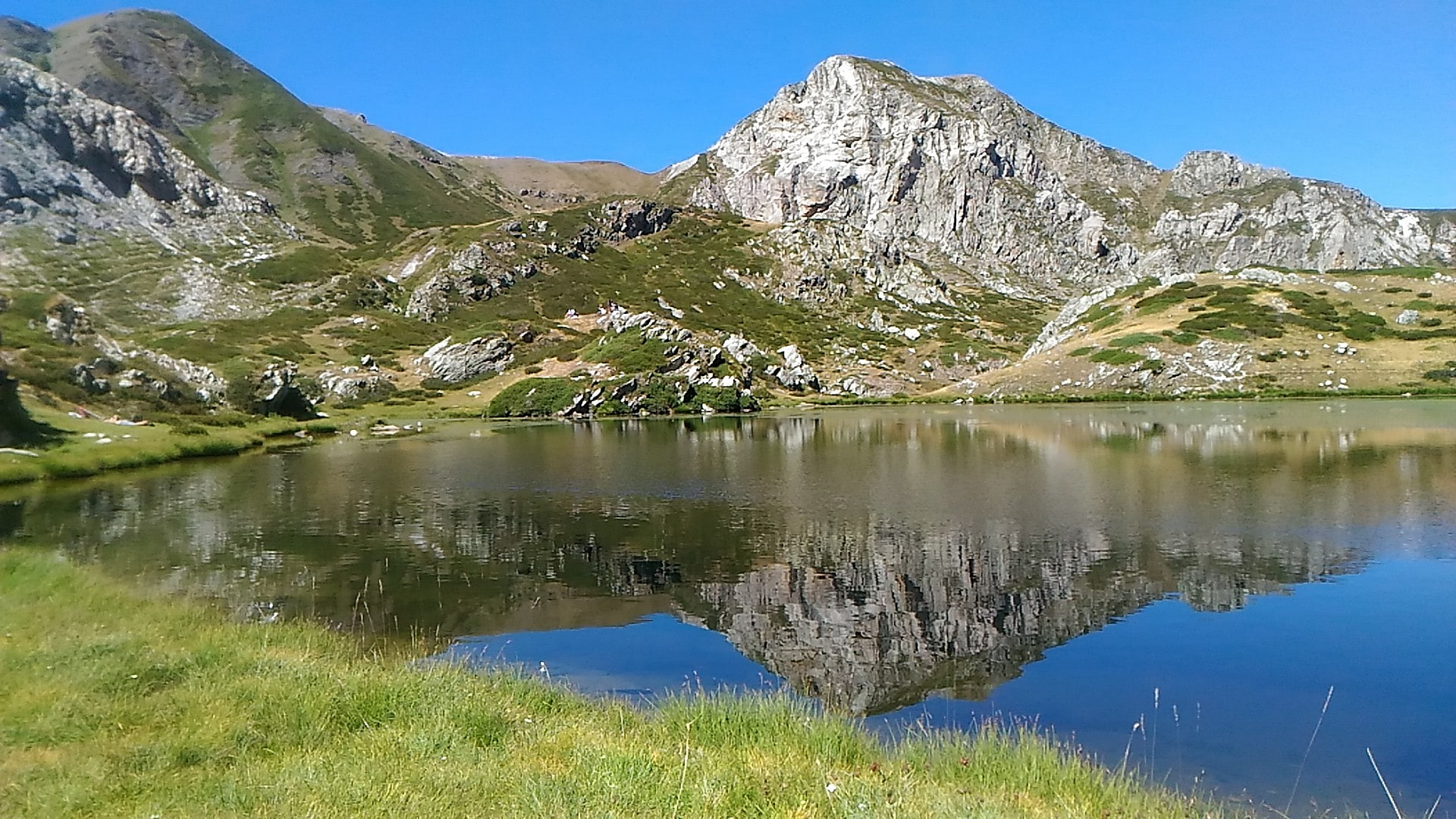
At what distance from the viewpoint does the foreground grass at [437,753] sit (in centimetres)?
758

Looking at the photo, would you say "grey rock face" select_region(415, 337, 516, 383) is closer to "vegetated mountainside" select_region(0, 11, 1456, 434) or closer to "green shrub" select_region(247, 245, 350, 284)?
"vegetated mountainside" select_region(0, 11, 1456, 434)

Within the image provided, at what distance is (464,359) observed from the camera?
5310 inches

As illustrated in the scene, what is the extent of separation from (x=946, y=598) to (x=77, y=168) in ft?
721

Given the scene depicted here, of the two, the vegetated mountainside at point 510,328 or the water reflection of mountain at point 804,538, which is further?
the vegetated mountainside at point 510,328

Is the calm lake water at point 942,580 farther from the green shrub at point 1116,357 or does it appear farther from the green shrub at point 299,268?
the green shrub at point 299,268

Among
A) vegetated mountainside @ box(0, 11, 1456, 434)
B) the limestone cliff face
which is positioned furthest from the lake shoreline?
the limestone cliff face

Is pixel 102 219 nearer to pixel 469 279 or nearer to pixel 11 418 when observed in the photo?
pixel 469 279

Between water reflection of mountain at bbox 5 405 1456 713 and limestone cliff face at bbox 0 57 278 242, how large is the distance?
Answer: 15943 centimetres


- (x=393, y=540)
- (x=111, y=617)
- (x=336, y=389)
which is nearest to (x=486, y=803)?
(x=111, y=617)

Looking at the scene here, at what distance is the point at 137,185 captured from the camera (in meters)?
188

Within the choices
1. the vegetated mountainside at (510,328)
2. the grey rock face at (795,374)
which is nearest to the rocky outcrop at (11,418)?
the vegetated mountainside at (510,328)

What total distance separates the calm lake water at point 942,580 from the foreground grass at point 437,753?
2631mm

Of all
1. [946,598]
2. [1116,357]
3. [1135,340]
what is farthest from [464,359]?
[946,598]

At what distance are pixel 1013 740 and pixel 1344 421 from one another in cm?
7131
